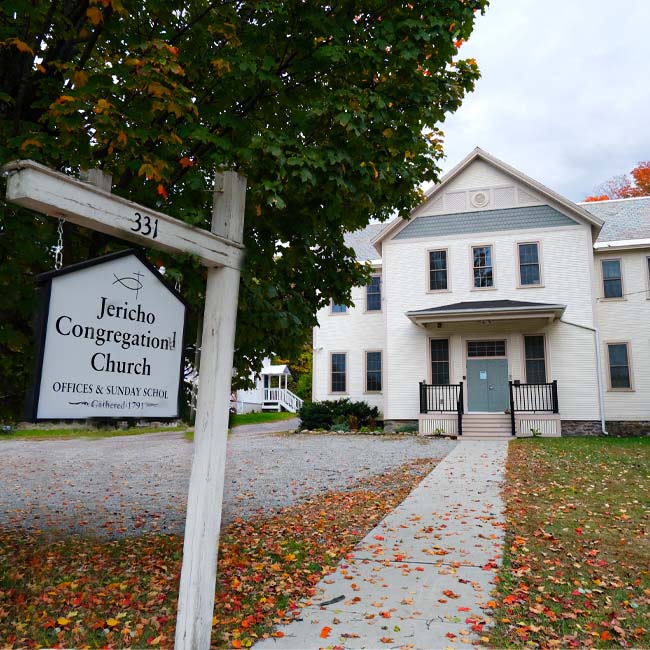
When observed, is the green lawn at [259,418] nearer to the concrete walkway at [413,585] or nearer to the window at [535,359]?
the window at [535,359]

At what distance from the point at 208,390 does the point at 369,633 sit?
78.0 inches

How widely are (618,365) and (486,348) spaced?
4543 millimetres

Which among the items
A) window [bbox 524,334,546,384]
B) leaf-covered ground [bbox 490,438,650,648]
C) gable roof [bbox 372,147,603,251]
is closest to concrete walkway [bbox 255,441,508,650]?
leaf-covered ground [bbox 490,438,650,648]

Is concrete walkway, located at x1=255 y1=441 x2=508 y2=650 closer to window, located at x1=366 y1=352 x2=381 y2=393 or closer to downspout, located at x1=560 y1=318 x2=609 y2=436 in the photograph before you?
downspout, located at x1=560 y1=318 x2=609 y2=436

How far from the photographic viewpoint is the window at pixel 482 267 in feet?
65.5

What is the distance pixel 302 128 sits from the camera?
177 inches

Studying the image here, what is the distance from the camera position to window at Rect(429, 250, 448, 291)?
20.5 meters

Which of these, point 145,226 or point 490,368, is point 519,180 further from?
point 145,226

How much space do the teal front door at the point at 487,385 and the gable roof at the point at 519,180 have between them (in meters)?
5.33

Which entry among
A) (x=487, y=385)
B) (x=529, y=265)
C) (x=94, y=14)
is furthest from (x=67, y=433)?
(x=94, y=14)

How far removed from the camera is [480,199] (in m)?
20.1

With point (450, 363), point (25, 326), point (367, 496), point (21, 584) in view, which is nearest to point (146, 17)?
point (25, 326)

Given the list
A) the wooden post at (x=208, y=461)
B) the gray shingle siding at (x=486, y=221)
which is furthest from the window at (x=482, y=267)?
the wooden post at (x=208, y=461)

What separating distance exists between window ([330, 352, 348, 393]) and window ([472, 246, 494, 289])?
5792 mm
